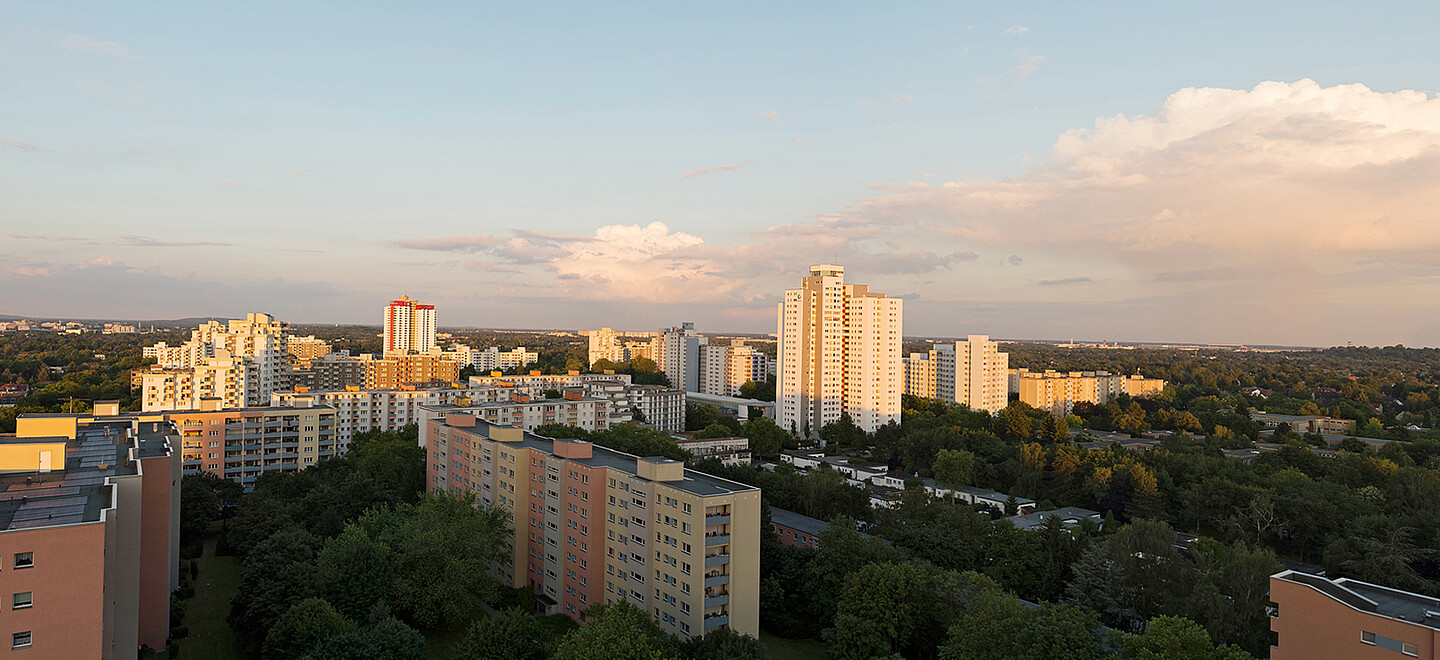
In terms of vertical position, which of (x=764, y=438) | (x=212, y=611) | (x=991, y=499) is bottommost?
(x=212, y=611)

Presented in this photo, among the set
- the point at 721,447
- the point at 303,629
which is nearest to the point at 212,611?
the point at 303,629

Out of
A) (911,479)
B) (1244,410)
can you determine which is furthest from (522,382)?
(1244,410)

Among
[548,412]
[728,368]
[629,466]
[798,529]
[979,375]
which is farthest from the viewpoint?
[728,368]

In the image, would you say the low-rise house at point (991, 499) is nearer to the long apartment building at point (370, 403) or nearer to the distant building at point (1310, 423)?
the long apartment building at point (370, 403)

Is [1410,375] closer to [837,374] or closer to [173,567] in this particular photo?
[837,374]

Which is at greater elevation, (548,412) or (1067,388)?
(548,412)

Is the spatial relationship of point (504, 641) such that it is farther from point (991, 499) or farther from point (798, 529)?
point (991, 499)

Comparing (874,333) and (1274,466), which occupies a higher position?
(874,333)
